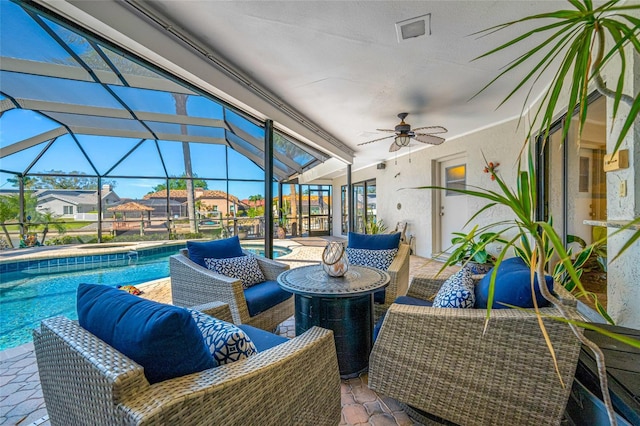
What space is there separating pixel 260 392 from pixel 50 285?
19.6 ft

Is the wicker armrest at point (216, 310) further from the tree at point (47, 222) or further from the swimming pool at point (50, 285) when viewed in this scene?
the tree at point (47, 222)

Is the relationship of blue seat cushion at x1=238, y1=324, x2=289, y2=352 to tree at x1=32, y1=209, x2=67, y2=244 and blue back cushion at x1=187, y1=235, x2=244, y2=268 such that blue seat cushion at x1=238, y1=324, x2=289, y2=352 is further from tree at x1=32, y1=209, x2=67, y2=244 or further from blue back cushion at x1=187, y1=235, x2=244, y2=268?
tree at x1=32, y1=209, x2=67, y2=244

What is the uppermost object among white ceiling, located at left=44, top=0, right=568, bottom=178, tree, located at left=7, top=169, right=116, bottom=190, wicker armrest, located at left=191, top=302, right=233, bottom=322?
white ceiling, located at left=44, top=0, right=568, bottom=178

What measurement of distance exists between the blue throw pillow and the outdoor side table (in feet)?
3.72

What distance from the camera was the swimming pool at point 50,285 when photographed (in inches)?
132

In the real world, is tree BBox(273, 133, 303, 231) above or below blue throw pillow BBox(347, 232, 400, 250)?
above

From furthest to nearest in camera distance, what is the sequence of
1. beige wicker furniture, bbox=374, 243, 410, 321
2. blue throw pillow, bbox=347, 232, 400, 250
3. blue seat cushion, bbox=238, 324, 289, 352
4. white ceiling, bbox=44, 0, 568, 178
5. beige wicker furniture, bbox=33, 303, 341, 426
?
blue throw pillow, bbox=347, 232, 400, 250, beige wicker furniture, bbox=374, 243, 410, 321, white ceiling, bbox=44, 0, 568, 178, blue seat cushion, bbox=238, 324, 289, 352, beige wicker furniture, bbox=33, 303, 341, 426

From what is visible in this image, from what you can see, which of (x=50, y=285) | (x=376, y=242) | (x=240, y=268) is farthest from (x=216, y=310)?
(x=50, y=285)

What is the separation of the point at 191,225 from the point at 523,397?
9.52m

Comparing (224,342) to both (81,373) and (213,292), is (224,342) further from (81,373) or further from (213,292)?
(213,292)

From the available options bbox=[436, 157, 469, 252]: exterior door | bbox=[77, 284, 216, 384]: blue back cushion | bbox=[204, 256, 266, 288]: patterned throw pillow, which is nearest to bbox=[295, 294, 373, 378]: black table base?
bbox=[204, 256, 266, 288]: patterned throw pillow

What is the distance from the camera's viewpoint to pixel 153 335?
0.92 meters

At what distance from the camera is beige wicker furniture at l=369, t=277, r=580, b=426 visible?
1333 millimetres

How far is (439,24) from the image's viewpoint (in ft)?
7.36
